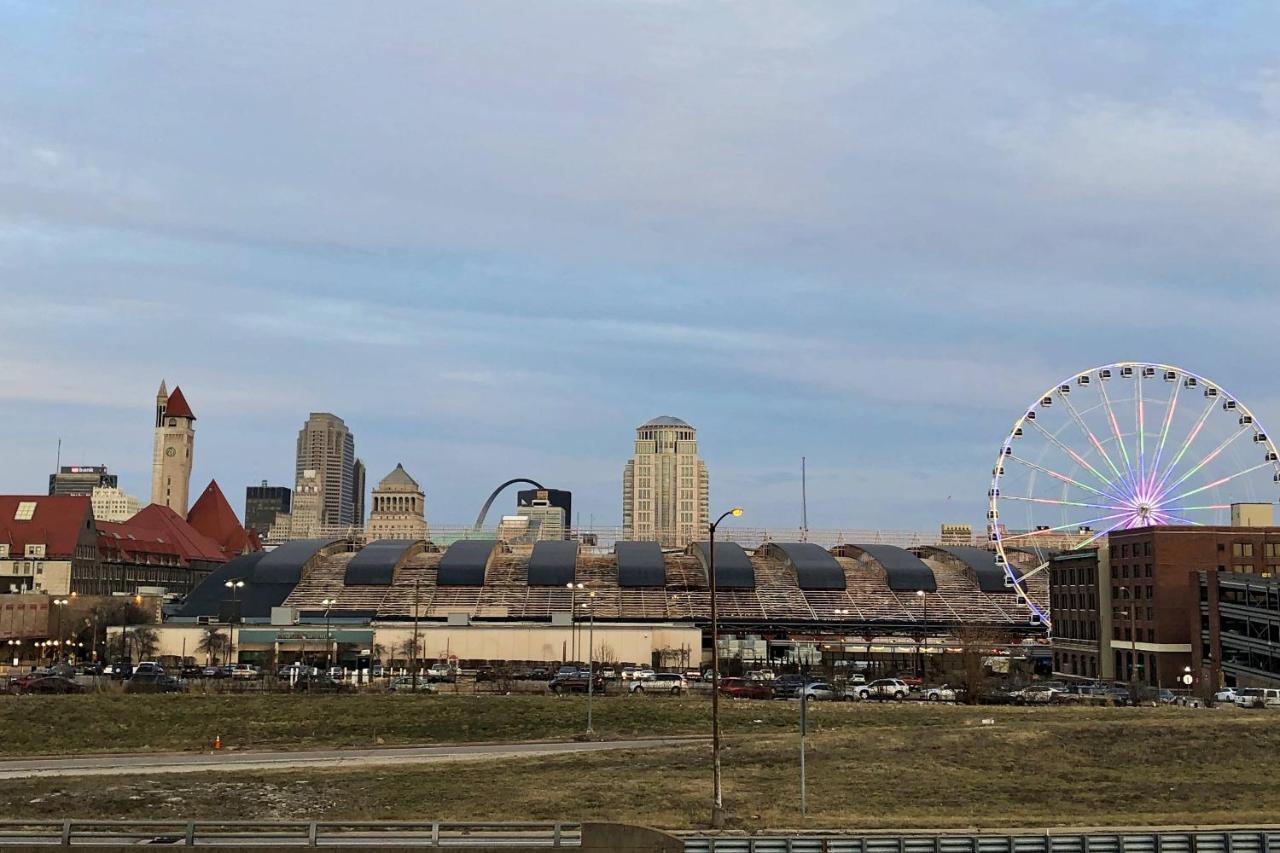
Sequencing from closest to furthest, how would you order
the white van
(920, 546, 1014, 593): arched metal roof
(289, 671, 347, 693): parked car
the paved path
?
the paved path, the white van, (289, 671, 347, 693): parked car, (920, 546, 1014, 593): arched metal roof

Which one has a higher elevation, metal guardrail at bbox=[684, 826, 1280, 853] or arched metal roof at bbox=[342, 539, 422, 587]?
arched metal roof at bbox=[342, 539, 422, 587]

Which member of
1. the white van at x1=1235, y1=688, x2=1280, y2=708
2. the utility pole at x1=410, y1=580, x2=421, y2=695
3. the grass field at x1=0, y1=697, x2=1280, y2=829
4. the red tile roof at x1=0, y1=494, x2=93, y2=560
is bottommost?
the grass field at x1=0, y1=697, x2=1280, y2=829

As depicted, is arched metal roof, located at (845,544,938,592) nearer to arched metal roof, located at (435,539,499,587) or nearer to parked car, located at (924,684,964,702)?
arched metal roof, located at (435,539,499,587)

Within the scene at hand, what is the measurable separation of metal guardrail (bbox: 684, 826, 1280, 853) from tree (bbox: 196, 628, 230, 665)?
99.4 metres

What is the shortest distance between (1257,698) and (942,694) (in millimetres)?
20929

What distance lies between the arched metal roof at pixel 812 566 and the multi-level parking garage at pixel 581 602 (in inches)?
7.3

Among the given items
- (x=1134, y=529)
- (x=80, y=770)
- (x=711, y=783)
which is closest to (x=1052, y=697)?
(x=1134, y=529)

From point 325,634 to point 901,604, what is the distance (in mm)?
63034

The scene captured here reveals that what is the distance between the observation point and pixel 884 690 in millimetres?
93438

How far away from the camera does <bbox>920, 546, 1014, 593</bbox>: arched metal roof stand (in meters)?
148

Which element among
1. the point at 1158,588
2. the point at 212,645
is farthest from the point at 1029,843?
the point at 212,645

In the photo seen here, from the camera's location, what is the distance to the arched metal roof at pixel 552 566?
144 m

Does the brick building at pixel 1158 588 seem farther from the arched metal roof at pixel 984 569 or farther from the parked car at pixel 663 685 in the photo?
the parked car at pixel 663 685

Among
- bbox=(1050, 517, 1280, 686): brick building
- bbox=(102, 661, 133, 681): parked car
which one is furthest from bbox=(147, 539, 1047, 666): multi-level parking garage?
bbox=(1050, 517, 1280, 686): brick building
